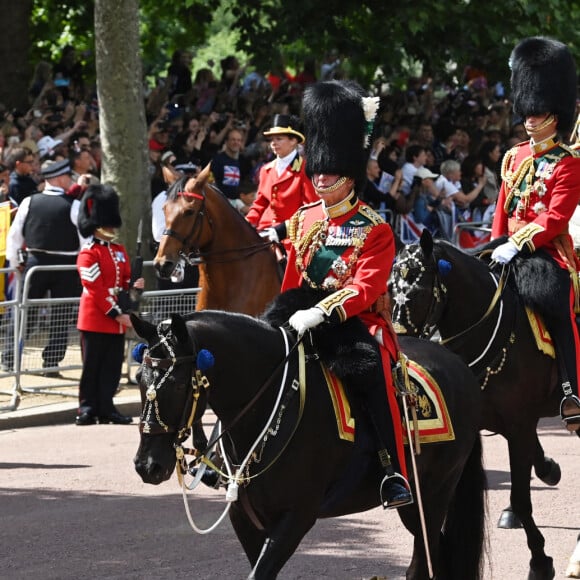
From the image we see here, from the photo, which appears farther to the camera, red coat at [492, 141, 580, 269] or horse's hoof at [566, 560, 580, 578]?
red coat at [492, 141, 580, 269]

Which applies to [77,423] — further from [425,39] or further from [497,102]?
[497,102]

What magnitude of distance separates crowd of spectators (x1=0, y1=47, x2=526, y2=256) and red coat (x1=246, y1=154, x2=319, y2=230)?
1.54m

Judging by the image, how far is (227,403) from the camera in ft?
17.7

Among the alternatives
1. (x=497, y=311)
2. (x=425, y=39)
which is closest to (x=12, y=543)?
(x=497, y=311)

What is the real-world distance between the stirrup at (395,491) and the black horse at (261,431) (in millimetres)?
113

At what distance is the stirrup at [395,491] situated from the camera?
5.69 metres

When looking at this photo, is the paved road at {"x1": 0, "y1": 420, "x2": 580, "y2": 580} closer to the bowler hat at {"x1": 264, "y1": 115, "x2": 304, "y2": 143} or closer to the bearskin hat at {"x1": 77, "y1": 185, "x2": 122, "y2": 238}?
the bearskin hat at {"x1": 77, "y1": 185, "x2": 122, "y2": 238}

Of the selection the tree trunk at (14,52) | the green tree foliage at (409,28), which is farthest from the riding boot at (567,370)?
the tree trunk at (14,52)

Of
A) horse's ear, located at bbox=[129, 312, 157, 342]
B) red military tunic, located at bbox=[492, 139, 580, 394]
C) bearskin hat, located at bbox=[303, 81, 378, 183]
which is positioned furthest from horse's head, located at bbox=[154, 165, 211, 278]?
horse's ear, located at bbox=[129, 312, 157, 342]

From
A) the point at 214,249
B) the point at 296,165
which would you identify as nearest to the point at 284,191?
the point at 296,165

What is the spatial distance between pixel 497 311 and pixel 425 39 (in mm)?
12462

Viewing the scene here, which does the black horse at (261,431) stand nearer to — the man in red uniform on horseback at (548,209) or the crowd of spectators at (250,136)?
the man in red uniform on horseback at (548,209)

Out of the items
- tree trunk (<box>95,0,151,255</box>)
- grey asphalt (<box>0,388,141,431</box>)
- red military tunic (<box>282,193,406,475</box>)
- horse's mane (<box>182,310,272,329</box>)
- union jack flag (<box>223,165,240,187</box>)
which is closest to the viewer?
horse's mane (<box>182,310,272,329</box>)

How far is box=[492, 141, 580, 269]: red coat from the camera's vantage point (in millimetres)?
7742
